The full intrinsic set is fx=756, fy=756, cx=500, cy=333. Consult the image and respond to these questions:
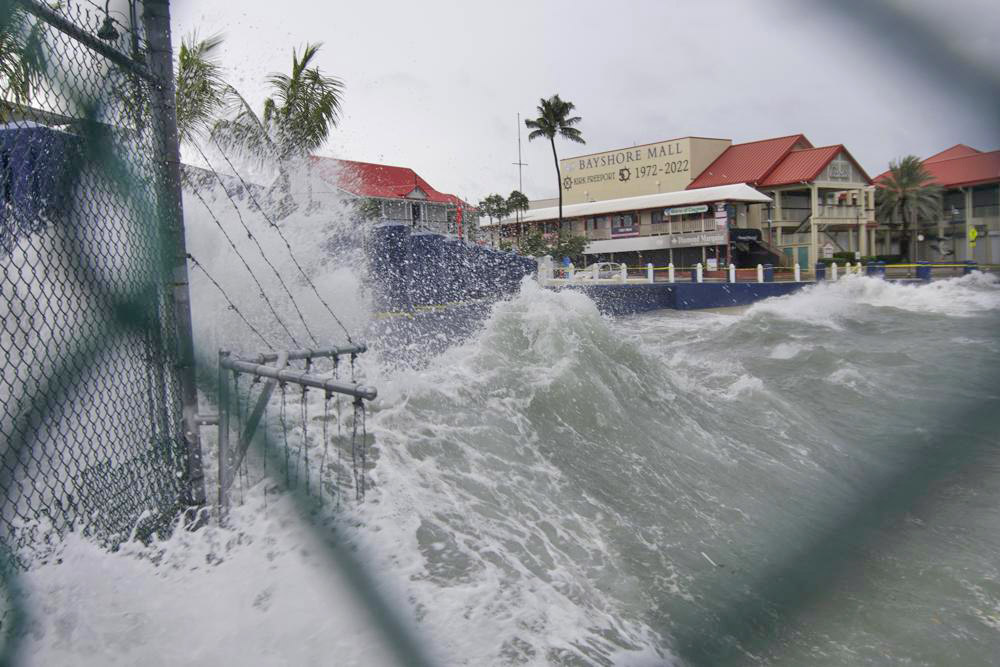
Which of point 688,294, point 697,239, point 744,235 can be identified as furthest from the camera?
point 697,239

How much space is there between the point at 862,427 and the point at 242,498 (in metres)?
2.59

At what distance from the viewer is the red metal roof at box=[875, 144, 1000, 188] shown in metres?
0.72

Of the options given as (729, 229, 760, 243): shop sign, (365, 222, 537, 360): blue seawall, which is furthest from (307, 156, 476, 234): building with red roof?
(729, 229, 760, 243): shop sign

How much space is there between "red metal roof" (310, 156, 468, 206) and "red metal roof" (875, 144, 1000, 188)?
8523mm

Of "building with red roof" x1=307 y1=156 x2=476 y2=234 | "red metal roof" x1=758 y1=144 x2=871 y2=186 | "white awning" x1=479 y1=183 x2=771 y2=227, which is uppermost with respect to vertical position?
"white awning" x1=479 y1=183 x2=771 y2=227

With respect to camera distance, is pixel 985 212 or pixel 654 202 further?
pixel 654 202

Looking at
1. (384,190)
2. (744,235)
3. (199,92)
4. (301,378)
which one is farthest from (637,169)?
(301,378)

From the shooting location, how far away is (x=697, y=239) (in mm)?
25766

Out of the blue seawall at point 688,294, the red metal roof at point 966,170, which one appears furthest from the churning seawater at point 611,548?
the blue seawall at point 688,294

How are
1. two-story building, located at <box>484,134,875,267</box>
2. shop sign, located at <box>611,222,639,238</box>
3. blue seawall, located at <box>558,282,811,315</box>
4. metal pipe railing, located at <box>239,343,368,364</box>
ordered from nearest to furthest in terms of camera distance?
metal pipe railing, located at <box>239,343,368,364</box> → blue seawall, located at <box>558,282,811,315</box> → two-story building, located at <box>484,134,875,267</box> → shop sign, located at <box>611,222,639,238</box>

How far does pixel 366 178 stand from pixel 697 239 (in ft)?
50.3

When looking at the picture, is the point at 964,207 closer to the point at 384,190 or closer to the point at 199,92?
the point at 199,92

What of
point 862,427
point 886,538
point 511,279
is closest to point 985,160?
point 886,538

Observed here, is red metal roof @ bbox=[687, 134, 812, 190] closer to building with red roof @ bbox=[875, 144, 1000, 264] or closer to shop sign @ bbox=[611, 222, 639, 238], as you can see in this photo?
shop sign @ bbox=[611, 222, 639, 238]
